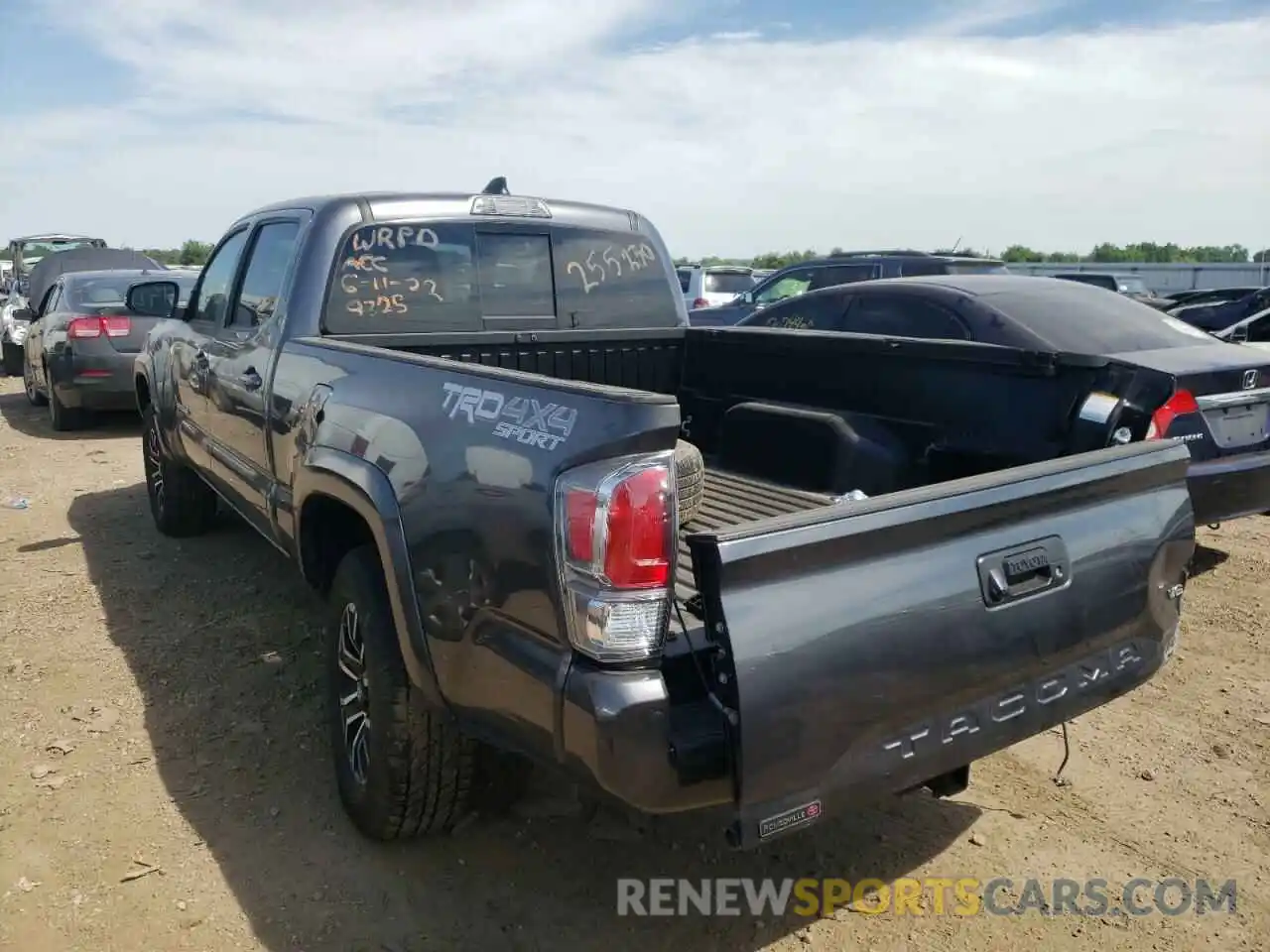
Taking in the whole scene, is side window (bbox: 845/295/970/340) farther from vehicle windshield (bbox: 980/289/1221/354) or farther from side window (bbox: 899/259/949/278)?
side window (bbox: 899/259/949/278)

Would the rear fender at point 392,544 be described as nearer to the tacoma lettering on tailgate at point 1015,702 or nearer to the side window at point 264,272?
the tacoma lettering on tailgate at point 1015,702

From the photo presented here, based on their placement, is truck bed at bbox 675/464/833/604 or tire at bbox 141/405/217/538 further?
tire at bbox 141/405/217/538

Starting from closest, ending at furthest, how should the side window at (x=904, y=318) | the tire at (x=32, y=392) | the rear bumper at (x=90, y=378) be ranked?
the side window at (x=904, y=318) → the rear bumper at (x=90, y=378) → the tire at (x=32, y=392)

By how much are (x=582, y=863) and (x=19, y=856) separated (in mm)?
1685

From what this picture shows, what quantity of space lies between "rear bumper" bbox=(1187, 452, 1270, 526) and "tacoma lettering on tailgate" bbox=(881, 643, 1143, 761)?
6.90 ft

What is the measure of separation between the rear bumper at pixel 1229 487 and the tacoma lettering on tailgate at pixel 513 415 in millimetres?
3382

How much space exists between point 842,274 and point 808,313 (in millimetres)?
3996

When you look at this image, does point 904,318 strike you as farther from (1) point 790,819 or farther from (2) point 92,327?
(2) point 92,327

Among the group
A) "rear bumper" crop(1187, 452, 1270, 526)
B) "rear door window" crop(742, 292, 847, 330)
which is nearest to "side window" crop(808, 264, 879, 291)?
"rear door window" crop(742, 292, 847, 330)

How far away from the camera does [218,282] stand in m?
4.92

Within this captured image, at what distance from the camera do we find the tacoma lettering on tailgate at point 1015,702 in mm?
2252

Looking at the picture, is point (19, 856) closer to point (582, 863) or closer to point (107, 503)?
point (582, 863)

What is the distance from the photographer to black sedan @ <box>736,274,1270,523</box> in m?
4.39

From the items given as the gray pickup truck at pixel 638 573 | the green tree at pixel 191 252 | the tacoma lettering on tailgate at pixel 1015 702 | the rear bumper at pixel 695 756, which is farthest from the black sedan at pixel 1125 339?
the green tree at pixel 191 252
